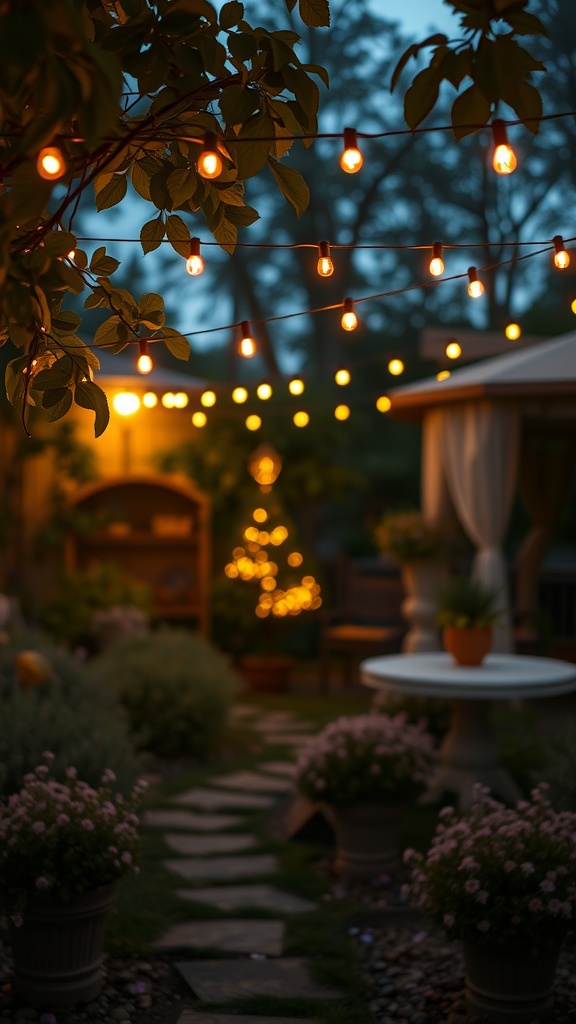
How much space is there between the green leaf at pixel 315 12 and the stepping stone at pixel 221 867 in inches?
127

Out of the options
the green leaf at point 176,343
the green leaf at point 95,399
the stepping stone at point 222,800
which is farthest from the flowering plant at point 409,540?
the green leaf at point 95,399

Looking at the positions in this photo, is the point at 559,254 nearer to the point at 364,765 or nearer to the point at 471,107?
the point at 471,107

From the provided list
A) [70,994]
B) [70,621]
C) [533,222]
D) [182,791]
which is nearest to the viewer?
[70,994]

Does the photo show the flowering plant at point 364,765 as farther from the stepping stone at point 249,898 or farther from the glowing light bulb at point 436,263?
the glowing light bulb at point 436,263

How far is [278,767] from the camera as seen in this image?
6289 millimetres

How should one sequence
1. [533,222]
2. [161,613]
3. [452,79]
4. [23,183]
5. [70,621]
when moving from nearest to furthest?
1. [23,183]
2. [452,79]
3. [70,621]
4. [161,613]
5. [533,222]

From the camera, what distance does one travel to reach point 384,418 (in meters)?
13.5

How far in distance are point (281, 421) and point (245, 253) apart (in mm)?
4023

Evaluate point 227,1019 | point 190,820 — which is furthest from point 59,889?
point 190,820

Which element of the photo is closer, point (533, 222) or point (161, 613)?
point (161, 613)

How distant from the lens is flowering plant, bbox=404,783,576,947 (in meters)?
2.77

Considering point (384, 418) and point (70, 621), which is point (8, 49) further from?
point (384, 418)

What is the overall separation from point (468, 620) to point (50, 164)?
4.08m

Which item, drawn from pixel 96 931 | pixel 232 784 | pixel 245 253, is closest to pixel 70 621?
pixel 232 784
